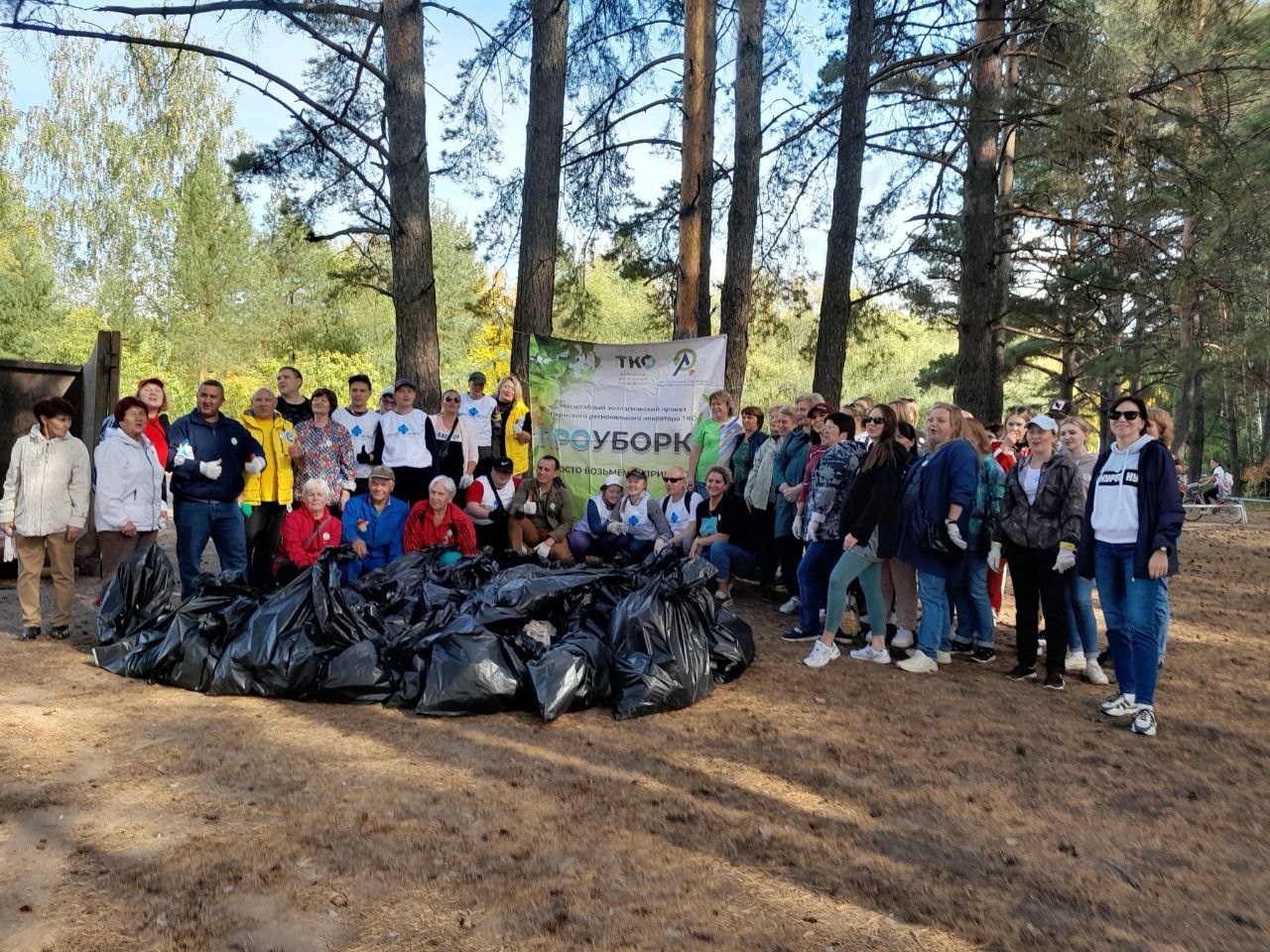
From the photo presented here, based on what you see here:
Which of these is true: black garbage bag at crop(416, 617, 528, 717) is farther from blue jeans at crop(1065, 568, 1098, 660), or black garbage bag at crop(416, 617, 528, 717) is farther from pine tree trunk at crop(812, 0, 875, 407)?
pine tree trunk at crop(812, 0, 875, 407)

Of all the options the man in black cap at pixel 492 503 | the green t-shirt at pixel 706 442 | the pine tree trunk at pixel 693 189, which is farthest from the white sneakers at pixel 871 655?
the pine tree trunk at pixel 693 189

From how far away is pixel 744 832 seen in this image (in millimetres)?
3594

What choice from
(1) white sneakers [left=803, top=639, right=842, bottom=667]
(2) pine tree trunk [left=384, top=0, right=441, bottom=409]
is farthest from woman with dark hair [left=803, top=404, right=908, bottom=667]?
(2) pine tree trunk [left=384, top=0, right=441, bottom=409]

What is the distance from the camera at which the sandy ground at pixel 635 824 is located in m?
2.87

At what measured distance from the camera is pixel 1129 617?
4918 millimetres

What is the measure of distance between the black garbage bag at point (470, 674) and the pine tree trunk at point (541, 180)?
18.6 feet

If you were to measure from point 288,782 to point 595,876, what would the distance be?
1.52 metres

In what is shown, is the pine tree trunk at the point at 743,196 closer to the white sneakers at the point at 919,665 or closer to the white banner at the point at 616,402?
the white banner at the point at 616,402

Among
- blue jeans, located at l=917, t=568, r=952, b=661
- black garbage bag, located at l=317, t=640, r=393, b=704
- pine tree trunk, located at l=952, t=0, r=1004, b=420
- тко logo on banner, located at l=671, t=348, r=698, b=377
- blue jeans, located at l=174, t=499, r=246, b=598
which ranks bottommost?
black garbage bag, located at l=317, t=640, r=393, b=704

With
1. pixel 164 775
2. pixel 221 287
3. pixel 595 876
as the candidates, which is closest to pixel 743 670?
pixel 595 876

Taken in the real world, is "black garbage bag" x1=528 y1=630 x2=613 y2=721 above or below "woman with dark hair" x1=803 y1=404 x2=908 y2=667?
below

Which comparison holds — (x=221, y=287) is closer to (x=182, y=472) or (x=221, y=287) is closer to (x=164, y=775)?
(x=182, y=472)

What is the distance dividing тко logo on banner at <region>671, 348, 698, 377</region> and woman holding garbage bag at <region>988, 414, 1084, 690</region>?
12.7 feet

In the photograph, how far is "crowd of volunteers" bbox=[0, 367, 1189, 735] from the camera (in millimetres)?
5156
